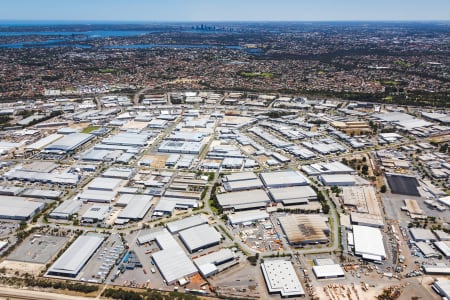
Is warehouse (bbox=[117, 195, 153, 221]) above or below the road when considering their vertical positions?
above

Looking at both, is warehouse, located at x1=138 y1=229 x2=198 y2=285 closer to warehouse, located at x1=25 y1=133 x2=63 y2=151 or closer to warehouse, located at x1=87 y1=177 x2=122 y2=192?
warehouse, located at x1=87 y1=177 x2=122 y2=192

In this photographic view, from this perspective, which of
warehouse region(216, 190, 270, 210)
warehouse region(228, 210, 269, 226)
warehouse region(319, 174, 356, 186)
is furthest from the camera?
warehouse region(319, 174, 356, 186)

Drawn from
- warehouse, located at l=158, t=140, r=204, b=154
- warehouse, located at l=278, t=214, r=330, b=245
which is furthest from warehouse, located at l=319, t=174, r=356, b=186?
warehouse, located at l=158, t=140, r=204, b=154

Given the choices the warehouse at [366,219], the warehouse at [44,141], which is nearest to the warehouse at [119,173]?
the warehouse at [44,141]

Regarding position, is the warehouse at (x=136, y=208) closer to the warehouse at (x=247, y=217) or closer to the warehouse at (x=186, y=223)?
the warehouse at (x=186, y=223)

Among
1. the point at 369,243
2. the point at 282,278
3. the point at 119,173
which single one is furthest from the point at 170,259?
the point at 119,173

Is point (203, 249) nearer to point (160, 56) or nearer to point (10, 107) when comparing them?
point (10, 107)
